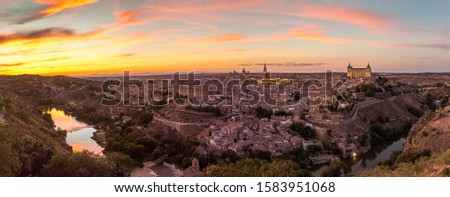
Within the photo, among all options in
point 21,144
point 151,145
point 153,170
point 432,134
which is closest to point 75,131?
point 151,145

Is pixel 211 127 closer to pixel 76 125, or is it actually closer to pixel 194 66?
pixel 194 66

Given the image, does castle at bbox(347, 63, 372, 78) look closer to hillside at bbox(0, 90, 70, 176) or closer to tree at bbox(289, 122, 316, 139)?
tree at bbox(289, 122, 316, 139)

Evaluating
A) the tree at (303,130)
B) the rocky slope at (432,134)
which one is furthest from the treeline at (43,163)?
the rocky slope at (432,134)

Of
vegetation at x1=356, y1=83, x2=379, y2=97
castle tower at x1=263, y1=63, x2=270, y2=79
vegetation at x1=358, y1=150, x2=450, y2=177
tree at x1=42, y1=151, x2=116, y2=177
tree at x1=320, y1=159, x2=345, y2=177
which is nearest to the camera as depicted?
vegetation at x1=358, y1=150, x2=450, y2=177

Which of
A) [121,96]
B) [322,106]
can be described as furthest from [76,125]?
[322,106]

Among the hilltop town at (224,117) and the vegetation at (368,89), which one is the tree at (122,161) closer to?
the hilltop town at (224,117)

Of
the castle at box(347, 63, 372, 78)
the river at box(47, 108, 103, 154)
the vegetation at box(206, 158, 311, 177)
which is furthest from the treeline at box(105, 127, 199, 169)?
the castle at box(347, 63, 372, 78)

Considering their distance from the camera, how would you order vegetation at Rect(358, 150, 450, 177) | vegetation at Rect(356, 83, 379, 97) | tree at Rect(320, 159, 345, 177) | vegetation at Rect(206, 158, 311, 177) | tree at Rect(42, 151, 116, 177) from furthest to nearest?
vegetation at Rect(356, 83, 379, 97) < tree at Rect(320, 159, 345, 177) < vegetation at Rect(206, 158, 311, 177) < tree at Rect(42, 151, 116, 177) < vegetation at Rect(358, 150, 450, 177)
